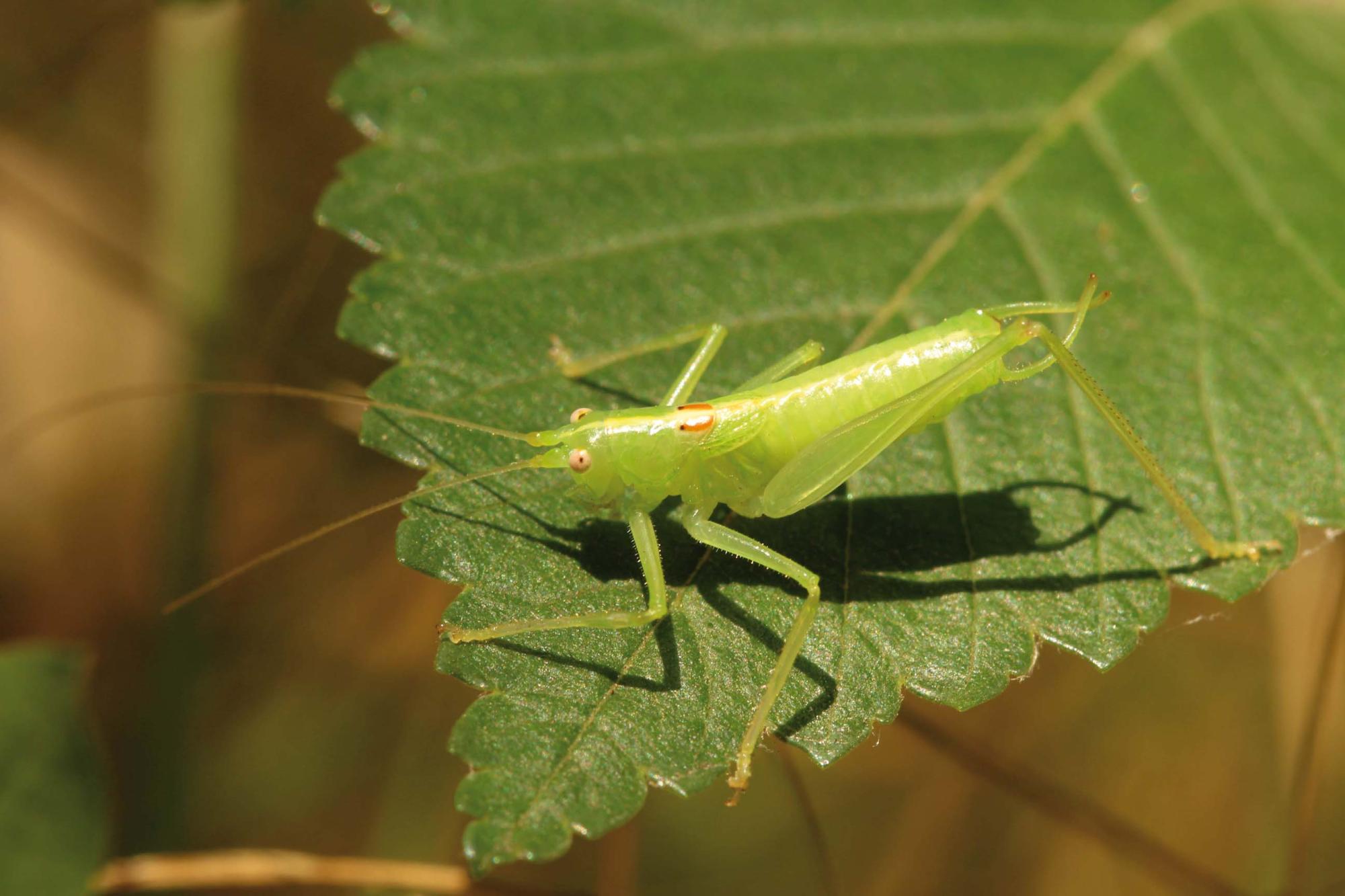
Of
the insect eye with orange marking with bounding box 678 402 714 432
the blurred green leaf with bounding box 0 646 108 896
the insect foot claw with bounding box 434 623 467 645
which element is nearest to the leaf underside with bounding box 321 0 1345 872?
the insect foot claw with bounding box 434 623 467 645

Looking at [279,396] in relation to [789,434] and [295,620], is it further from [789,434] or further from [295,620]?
[789,434]

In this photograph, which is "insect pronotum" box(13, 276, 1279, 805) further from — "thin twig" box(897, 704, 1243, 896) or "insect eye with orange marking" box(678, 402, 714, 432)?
"thin twig" box(897, 704, 1243, 896)

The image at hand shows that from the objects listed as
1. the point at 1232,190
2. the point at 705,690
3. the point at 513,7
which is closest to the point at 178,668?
the point at 705,690

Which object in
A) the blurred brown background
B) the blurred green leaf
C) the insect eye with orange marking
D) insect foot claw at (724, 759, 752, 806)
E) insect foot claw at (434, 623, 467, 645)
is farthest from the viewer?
the blurred brown background

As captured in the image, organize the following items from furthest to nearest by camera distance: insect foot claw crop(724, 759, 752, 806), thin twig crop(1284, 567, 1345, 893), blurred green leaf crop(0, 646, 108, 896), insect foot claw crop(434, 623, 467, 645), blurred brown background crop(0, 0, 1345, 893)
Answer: blurred brown background crop(0, 0, 1345, 893) → thin twig crop(1284, 567, 1345, 893) → blurred green leaf crop(0, 646, 108, 896) → insect foot claw crop(724, 759, 752, 806) → insect foot claw crop(434, 623, 467, 645)

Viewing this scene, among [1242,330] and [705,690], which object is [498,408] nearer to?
[705,690]

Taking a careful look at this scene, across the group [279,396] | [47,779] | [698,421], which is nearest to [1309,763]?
[698,421]
